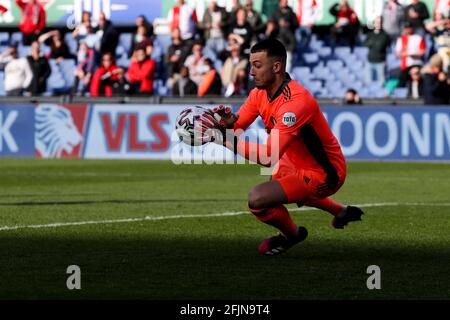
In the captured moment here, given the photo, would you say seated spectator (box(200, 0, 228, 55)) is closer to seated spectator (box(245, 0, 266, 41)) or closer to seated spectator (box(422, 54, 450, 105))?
seated spectator (box(245, 0, 266, 41))

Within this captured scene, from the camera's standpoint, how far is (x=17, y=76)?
2972 centimetres

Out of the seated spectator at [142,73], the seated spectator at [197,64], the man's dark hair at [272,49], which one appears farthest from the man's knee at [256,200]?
the seated spectator at [142,73]

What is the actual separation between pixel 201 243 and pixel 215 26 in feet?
62.3

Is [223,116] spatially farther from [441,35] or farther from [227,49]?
[227,49]

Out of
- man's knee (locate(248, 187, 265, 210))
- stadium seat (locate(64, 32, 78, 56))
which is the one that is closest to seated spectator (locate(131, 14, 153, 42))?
stadium seat (locate(64, 32, 78, 56))

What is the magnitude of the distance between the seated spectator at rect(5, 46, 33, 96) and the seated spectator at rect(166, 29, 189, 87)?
354cm

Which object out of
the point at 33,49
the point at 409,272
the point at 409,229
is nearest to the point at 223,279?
the point at 409,272

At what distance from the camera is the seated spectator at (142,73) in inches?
1120

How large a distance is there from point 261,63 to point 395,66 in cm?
1931

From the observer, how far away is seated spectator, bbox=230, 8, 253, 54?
28406 millimetres

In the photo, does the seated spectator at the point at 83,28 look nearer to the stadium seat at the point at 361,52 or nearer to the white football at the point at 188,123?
the stadium seat at the point at 361,52

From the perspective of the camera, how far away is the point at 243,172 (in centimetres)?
2312

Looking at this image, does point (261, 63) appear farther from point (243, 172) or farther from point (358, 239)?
point (243, 172)

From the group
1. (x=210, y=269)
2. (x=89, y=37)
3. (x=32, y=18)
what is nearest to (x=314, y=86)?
(x=89, y=37)
